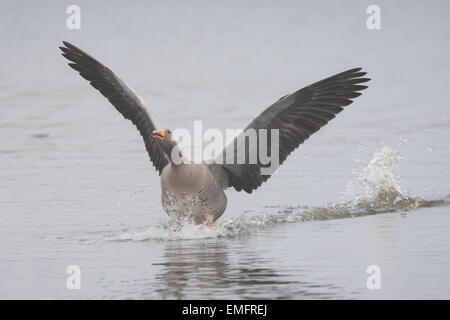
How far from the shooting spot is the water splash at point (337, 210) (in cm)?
1254

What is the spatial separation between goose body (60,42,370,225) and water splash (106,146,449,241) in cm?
27

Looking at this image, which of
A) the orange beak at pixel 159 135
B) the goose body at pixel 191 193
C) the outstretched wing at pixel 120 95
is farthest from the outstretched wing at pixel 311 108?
the outstretched wing at pixel 120 95

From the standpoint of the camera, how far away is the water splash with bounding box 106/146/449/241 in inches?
494

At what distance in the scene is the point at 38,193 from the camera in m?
15.4

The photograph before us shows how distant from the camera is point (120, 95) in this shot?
14070 mm

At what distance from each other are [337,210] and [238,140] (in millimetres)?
1949

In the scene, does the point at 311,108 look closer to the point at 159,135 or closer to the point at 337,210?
the point at 337,210

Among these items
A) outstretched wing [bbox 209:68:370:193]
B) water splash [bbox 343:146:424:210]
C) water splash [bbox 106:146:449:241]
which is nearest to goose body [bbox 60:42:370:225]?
outstretched wing [bbox 209:68:370:193]

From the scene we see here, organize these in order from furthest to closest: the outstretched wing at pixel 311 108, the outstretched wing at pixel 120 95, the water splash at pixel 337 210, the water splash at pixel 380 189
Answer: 1. the water splash at pixel 380 189
2. the outstretched wing at pixel 120 95
3. the outstretched wing at pixel 311 108
4. the water splash at pixel 337 210

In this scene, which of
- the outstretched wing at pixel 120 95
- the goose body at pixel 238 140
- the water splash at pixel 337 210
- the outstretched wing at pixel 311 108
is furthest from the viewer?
the outstretched wing at pixel 120 95

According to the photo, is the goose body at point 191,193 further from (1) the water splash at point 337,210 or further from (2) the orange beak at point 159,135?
(2) the orange beak at point 159,135

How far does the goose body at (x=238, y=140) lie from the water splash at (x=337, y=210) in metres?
0.27

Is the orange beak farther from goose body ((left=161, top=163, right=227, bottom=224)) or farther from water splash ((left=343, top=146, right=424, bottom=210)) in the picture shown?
water splash ((left=343, top=146, right=424, bottom=210))

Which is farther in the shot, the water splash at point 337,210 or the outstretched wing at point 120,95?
the outstretched wing at point 120,95
